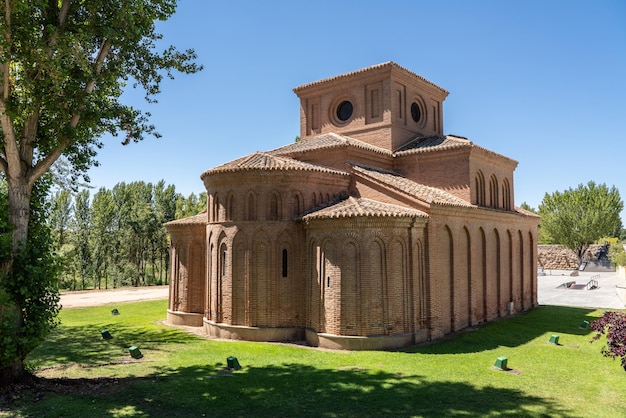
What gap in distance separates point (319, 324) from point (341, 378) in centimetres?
383

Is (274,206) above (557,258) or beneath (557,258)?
above

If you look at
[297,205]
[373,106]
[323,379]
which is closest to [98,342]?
[297,205]

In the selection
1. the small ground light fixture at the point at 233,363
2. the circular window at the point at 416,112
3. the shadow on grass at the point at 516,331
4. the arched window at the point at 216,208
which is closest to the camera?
the small ground light fixture at the point at 233,363

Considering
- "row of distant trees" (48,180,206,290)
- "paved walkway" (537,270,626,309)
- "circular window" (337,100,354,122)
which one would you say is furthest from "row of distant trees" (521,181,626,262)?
"row of distant trees" (48,180,206,290)

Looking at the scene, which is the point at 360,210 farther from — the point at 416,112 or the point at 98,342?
the point at 416,112

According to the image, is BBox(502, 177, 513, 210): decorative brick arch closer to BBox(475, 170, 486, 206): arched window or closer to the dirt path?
BBox(475, 170, 486, 206): arched window

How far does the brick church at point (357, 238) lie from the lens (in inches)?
597

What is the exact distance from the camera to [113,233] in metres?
46.3

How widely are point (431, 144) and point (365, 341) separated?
36.1 feet

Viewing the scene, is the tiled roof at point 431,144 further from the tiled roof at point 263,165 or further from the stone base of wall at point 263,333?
the stone base of wall at point 263,333

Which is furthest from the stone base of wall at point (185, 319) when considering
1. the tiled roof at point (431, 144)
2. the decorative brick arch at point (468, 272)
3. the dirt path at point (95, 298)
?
the tiled roof at point (431, 144)

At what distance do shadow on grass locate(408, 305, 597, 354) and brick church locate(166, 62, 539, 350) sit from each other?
0.72 meters

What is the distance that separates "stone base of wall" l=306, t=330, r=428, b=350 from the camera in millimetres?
14734

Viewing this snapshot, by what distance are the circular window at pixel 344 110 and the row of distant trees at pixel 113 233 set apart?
2923cm
